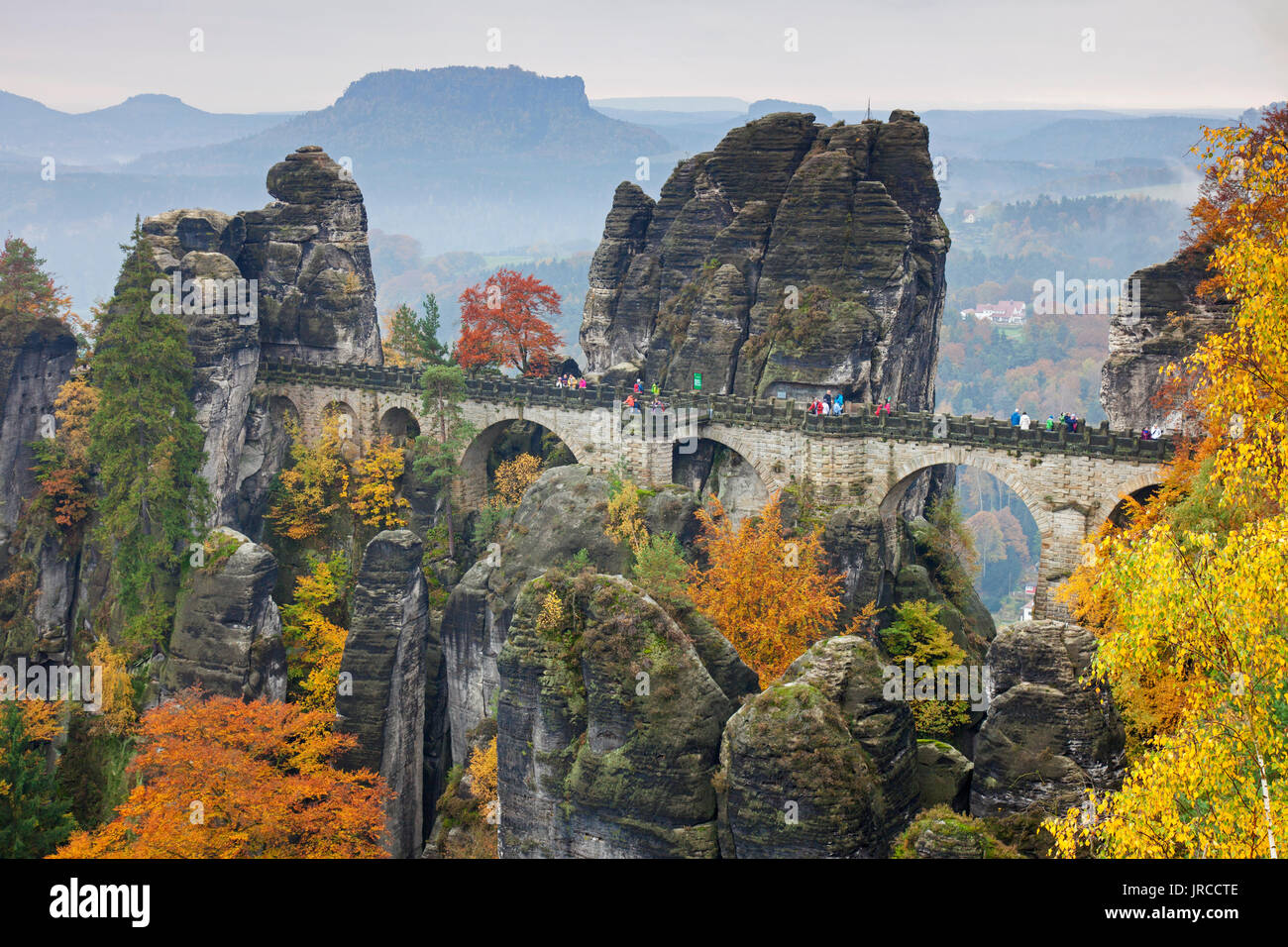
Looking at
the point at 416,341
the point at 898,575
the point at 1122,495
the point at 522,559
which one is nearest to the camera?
the point at 1122,495

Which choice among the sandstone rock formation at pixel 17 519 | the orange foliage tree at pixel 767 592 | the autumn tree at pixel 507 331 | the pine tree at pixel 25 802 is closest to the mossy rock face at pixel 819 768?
the orange foliage tree at pixel 767 592

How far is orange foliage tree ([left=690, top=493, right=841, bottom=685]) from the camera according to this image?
33969mm

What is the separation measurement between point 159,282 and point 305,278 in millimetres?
9376

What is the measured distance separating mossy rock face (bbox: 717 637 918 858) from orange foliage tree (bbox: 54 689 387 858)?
1345 centimetres

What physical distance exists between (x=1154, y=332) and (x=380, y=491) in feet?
96.0

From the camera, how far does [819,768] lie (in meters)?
21.4

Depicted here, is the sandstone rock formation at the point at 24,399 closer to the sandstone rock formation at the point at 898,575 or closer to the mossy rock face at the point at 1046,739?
the sandstone rock formation at the point at 898,575

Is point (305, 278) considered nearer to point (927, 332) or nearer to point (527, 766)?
point (927, 332)

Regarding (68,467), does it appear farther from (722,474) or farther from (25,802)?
(722,474)

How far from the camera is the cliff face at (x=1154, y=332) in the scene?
39.8 metres

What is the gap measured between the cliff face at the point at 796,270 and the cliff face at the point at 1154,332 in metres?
8.28

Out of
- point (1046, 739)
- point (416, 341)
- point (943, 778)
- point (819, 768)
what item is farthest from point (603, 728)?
A: point (416, 341)

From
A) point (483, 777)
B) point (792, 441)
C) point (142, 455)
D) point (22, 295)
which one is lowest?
point (483, 777)
